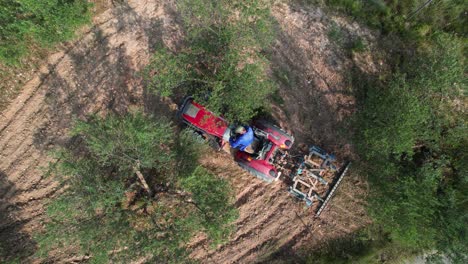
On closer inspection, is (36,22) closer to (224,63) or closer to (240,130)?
(224,63)

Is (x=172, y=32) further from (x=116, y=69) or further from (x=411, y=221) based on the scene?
(x=411, y=221)

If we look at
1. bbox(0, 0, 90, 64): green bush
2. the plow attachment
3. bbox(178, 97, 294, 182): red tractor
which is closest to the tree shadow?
bbox(0, 0, 90, 64): green bush

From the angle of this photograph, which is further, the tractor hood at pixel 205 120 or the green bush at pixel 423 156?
the tractor hood at pixel 205 120

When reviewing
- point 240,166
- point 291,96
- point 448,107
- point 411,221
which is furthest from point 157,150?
point 448,107

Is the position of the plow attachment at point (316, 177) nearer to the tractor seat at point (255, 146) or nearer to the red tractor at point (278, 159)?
the red tractor at point (278, 159)

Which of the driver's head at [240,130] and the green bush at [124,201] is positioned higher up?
the driver's head at [240,130]

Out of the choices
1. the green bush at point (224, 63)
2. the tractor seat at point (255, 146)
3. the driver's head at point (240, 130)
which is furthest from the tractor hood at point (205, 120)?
the tractor seat at point (255, 146)

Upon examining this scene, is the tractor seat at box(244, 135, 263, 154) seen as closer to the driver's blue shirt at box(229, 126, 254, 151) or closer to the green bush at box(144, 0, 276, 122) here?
the driver's blue shirt at box(229, 126, 254, 151)
